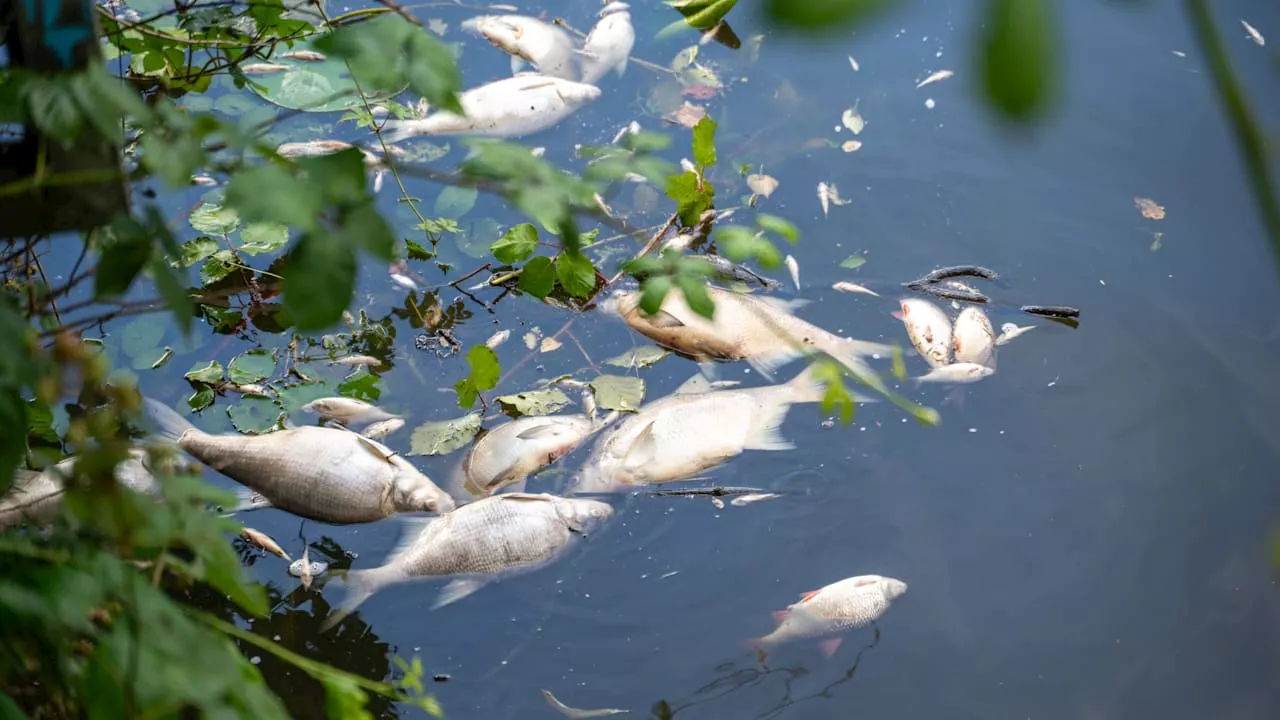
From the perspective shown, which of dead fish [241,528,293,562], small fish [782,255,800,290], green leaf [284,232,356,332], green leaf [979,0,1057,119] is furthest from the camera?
small fish [782,255,800,290]

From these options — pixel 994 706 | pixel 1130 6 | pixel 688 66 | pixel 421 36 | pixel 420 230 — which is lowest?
pixel 994 706

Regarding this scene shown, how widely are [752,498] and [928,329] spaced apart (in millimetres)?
744

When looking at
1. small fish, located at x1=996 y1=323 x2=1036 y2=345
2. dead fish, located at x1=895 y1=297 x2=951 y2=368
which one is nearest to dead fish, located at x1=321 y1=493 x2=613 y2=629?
dead fish, located at x1=895 y1=297 x2=951 y2=368

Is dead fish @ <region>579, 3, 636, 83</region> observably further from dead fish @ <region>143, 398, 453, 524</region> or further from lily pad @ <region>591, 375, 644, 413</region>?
dead fish @ <region>143, 398, 453, 524</region>

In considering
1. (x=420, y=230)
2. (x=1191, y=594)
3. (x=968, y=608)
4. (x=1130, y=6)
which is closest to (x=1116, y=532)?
(x=1191, y=594)

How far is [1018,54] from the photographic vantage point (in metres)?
0.30

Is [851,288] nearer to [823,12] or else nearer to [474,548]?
[474,548]

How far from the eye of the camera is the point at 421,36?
1033 mm

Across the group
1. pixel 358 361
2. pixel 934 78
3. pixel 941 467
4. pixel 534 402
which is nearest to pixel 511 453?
pixel 534 402

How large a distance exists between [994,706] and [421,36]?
1.79 metres

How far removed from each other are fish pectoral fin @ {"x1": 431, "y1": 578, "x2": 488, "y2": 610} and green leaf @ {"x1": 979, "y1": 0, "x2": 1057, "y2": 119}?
205cm

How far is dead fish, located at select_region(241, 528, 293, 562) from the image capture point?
224 centimetres

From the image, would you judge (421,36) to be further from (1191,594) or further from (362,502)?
(1191,594)

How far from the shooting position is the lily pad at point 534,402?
2.53 meters
